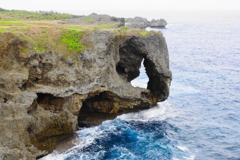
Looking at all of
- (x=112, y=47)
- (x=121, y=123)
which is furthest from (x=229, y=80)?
(x=112, y=47)

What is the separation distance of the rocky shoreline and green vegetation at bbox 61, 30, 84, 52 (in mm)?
643

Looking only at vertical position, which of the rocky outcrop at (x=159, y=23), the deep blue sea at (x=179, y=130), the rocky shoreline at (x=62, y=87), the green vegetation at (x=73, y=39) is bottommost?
the deep blue sea at (x=179, y=130)

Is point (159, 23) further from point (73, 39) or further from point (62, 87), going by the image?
point (62, 87)

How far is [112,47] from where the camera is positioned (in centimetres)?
2447

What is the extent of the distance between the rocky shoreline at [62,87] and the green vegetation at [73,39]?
64 cm

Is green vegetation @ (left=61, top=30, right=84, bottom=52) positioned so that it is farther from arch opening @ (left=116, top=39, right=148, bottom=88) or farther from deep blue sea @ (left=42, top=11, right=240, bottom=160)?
deep blue sea @ (left=42, top=11, right=240, bottom=160)

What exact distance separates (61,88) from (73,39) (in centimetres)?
542

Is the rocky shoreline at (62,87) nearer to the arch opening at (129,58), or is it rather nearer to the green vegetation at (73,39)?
the arch opening at (129,58)

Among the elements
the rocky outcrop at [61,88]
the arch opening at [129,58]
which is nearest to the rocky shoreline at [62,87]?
the rocky outcrop at [61,88]

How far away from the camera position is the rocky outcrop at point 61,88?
18250 millimetres

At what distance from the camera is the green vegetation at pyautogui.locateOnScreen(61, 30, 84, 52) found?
2237 centimetres

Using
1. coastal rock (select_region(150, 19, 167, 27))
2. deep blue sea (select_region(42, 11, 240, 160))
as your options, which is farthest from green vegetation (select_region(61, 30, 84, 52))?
coastal rock (select_region(150, 19, 167, 27))

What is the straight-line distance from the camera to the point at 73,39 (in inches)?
928

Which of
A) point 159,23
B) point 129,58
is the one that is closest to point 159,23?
point 159,23
